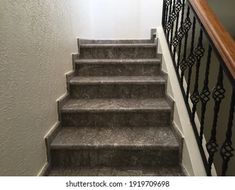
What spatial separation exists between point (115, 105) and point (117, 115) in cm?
10

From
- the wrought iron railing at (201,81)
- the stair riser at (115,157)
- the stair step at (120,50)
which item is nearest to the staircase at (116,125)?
the stair riser at (115,157)

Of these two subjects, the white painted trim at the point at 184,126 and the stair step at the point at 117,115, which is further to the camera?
the stair step at the point at 117,115

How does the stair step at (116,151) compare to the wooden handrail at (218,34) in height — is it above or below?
below

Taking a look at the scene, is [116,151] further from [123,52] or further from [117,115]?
[123,52]

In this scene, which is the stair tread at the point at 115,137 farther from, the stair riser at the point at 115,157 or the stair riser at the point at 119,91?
the stair riser at the point at 119,91

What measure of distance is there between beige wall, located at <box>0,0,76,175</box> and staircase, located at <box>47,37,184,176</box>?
0.60 feet

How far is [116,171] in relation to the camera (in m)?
1.37

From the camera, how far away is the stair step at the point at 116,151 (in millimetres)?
1394

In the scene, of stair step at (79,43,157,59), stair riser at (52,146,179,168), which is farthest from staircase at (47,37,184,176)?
stair step at (79,43,157,59)

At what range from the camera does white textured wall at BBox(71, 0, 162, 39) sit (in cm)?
316

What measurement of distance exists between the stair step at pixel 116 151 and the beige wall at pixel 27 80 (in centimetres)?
16

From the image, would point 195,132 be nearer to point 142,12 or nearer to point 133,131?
point 133,131

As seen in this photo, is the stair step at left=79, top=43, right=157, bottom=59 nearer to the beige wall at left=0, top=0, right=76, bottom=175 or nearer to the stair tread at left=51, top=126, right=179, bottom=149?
the beige wall at left=0, top=0, right=76, bottom=175
